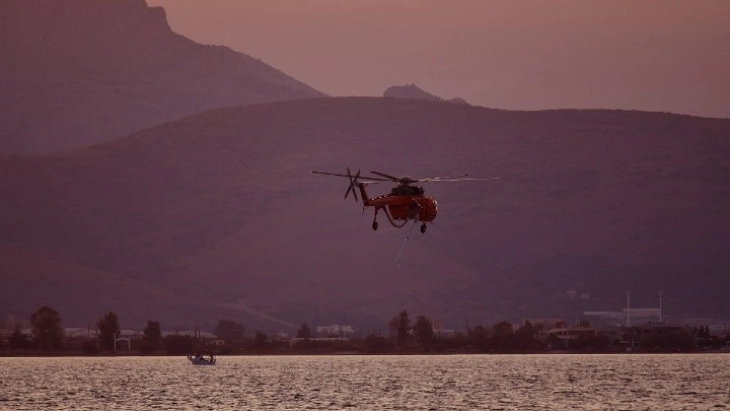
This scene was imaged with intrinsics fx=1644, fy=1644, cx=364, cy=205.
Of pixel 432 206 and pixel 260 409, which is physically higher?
pixel 432 206

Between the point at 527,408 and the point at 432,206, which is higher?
the point at 432,206

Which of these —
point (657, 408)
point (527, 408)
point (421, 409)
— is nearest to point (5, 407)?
point (421, 409)

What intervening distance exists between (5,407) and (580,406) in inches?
2712

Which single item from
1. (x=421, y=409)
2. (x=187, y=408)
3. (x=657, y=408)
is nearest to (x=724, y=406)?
(x=657, y=408)

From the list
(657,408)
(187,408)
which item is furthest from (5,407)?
(657,408)

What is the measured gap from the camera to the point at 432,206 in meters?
136

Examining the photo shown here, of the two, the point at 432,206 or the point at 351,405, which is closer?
the point at 432,206

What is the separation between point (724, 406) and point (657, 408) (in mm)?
9683

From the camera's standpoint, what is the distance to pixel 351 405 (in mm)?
199875

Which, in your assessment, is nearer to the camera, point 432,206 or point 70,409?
point 432,206

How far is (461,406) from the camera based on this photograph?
646 ft

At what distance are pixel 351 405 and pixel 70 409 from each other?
33.6m

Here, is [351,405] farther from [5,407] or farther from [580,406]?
[5,407]

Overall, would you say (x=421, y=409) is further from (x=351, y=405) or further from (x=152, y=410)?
(x=152, y=410)
